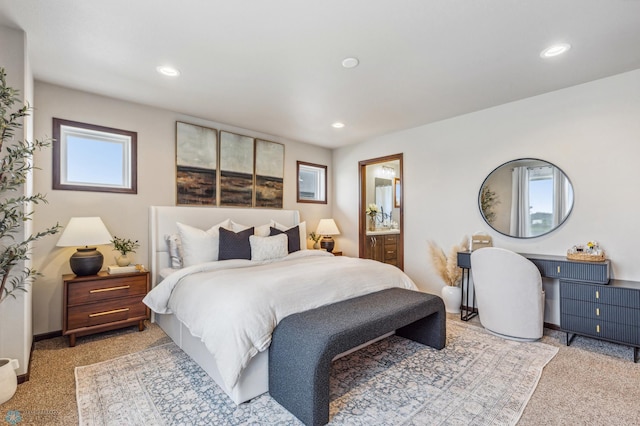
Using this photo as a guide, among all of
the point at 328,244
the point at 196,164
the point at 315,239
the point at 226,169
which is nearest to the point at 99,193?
the point at 196,164

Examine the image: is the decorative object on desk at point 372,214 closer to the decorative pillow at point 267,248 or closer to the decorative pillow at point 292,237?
the decorative pillow at point 292,237

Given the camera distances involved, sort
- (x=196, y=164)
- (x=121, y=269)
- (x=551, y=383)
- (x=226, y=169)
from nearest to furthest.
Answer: (x=551, y=383), (x=121, y=269), (x=196, y=164), (x=226, y=169)

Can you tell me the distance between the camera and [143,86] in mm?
3074

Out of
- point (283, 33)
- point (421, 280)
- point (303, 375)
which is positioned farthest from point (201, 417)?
point (421, 280)

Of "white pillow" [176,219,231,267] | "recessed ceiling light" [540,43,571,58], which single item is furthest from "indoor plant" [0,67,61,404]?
"recessed ceiling light" [540,43,571,58]

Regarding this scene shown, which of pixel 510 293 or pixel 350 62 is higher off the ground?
pixel 350 62

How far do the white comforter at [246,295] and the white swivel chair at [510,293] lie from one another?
78 cm

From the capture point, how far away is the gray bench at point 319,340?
1.74m

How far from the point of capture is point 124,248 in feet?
10.8

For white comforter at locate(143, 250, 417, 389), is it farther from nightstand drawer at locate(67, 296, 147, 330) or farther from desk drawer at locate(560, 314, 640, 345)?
desk drawer at locate(560, 314, 640, 345)

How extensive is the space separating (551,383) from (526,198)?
2.05 meters

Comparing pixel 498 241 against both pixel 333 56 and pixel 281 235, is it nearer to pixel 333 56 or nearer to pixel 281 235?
pixel 281 235

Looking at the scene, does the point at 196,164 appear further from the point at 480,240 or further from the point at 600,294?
the point at 600,294

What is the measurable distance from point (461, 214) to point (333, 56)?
105 inches
